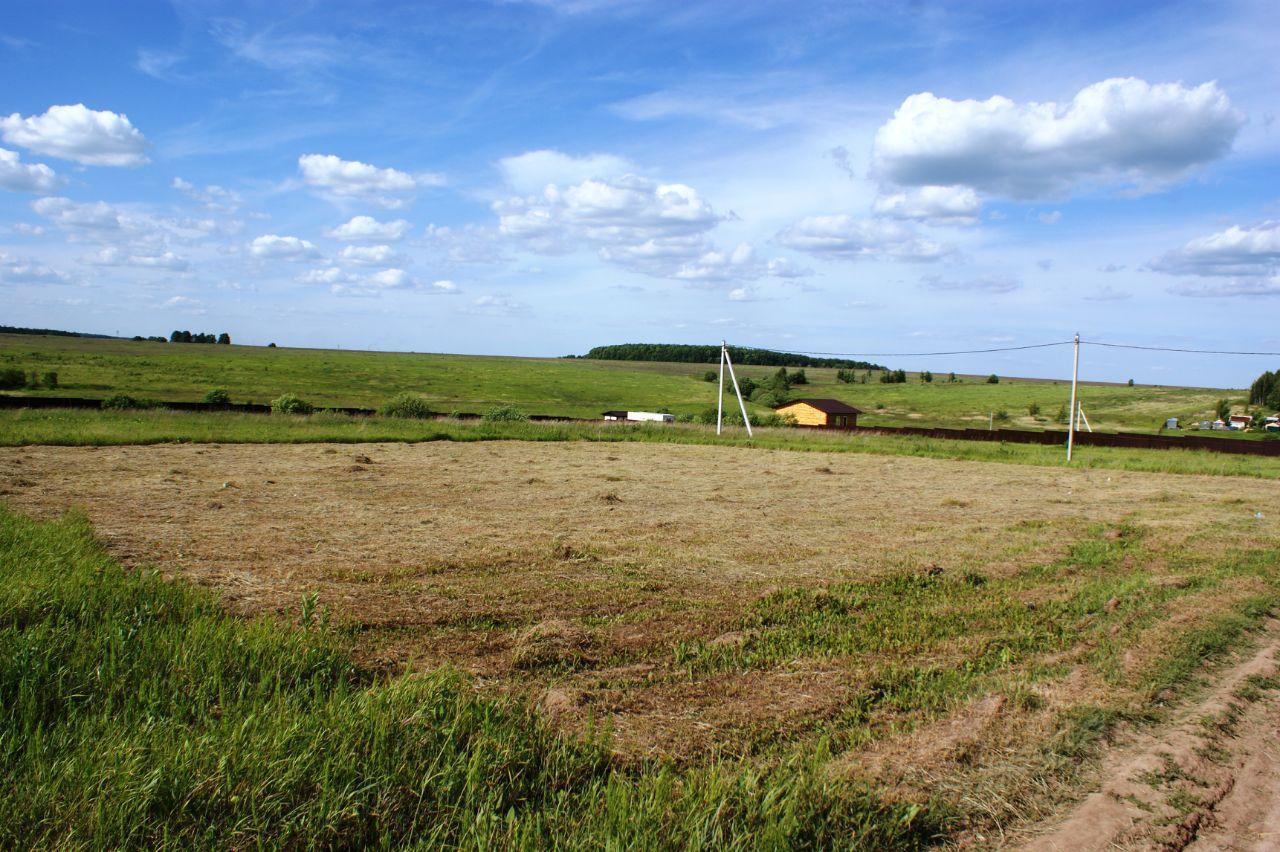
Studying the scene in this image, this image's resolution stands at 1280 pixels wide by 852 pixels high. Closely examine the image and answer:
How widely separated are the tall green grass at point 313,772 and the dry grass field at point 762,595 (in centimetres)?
51

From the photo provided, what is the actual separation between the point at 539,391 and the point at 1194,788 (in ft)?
296

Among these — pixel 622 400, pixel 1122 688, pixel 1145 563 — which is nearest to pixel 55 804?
pixel 1122 688

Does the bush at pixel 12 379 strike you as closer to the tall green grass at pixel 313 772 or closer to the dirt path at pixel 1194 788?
the tall green grass at pixel 313 772

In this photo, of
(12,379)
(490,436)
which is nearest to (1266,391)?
(490,436)

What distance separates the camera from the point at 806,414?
200ft

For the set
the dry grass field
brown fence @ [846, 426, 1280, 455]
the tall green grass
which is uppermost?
brown fence @ [846, 426, 1280, 455]

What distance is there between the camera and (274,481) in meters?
14.7

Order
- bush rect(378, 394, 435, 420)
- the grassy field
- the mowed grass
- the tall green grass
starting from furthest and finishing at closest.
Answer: the grassy field, bush rect(378, 394, 435, 420), the mowed grass, the tall green grass

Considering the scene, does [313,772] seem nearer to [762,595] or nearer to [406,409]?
[762,595]

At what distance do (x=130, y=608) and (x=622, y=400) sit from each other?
3417 inches

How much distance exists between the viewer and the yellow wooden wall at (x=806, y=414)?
5900 centimetres

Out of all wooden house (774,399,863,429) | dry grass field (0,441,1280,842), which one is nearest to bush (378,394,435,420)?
dry grass field (0,441,1280,842)

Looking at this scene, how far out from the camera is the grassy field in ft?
230

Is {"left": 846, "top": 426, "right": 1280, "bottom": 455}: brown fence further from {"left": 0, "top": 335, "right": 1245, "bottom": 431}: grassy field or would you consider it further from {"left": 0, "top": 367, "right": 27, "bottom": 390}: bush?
{"left": 0, "top": 367, "right": 27, "bottom": 390}: bush
